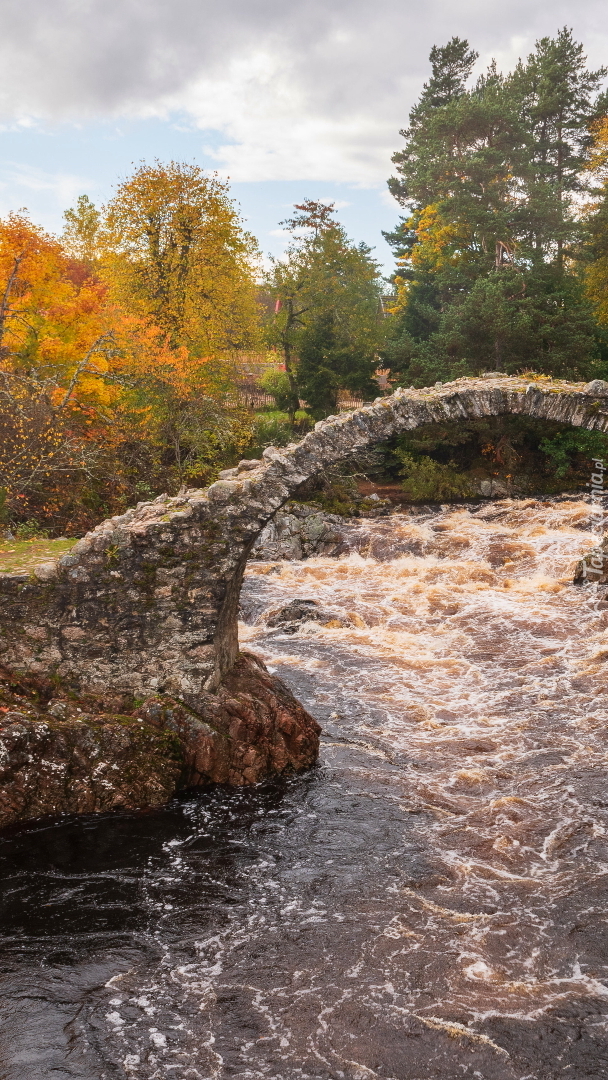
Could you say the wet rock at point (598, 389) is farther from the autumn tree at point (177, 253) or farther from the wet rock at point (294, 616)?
the autumn tree at point (177, 253)

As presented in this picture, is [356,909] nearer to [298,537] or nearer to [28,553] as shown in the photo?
[28,553]

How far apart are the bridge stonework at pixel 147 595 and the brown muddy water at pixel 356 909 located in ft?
5.93

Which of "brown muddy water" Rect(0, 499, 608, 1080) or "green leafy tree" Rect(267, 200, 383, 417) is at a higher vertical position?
"green leafy tree" Rect(267, 200, 383, 417)

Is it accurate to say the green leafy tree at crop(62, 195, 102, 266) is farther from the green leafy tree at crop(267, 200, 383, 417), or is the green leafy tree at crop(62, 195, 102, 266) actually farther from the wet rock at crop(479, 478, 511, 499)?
the wet rock at crop(479, 478, 511, 499)

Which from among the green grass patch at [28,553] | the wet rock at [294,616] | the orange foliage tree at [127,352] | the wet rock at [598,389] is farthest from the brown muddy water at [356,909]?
the orange foliage tree at [127,352]

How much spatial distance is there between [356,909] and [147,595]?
450 centimetres

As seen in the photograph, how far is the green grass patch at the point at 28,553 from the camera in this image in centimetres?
983

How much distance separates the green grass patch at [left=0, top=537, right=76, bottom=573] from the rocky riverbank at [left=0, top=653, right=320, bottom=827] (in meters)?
1.49

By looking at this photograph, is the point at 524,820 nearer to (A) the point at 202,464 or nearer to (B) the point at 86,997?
(B) the point at 86,997

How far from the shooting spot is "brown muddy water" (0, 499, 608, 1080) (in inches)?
228

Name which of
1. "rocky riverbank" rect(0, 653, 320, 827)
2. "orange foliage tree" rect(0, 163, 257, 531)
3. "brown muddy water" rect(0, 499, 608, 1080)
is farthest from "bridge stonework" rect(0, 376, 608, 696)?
"orange foliage tree" rect(0, 163, 257, 531)

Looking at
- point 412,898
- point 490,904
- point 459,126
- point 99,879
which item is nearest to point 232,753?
point 99,879

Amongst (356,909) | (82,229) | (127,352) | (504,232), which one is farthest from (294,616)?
(82,229)

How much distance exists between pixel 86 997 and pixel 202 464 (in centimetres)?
1990
